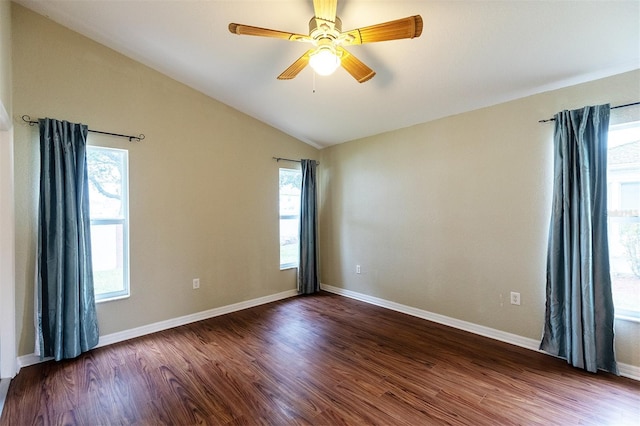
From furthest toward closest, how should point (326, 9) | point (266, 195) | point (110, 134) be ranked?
point (266, 195)
point (110, 134)
point (326, 9)

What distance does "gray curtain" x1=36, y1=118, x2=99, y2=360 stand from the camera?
102 inches

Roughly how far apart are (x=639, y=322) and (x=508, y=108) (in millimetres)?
2087

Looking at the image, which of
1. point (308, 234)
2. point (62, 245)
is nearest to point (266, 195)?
point (308, 234)

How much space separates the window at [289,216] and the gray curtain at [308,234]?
0.13 m

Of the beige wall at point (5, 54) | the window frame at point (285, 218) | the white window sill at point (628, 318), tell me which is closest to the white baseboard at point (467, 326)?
the white window sill at point (628, 318)

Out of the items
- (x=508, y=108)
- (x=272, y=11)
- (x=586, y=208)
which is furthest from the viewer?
(x=508, y=108)

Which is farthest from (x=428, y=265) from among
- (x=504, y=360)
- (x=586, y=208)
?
(x=586, y=208)

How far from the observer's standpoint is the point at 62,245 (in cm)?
262

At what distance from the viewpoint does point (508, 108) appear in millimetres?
2973

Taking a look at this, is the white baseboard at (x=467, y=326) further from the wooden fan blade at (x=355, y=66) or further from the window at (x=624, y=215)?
the wooden fan blade at (x=355, y=66)

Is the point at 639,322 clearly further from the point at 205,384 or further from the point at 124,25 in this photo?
the point at 124,25

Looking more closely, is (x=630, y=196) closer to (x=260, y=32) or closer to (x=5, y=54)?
(x=260, y=32)

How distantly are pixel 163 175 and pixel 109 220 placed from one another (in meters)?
0.70

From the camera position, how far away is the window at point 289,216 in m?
4.59
